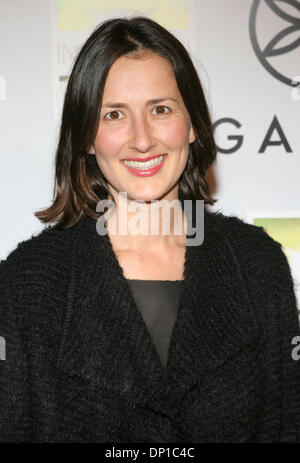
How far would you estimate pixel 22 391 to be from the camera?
4.05ft

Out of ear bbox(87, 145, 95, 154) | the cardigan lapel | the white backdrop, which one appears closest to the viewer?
the cardigan lapel

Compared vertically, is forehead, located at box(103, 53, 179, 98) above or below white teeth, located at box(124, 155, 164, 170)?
above

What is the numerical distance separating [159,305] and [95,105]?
43cm

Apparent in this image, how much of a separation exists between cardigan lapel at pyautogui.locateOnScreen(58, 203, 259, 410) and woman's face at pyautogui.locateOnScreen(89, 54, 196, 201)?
16 centimetres

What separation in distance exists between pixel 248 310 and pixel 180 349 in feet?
0.59

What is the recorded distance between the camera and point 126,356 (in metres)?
1.23

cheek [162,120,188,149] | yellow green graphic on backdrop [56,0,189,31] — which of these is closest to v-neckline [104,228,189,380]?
cheek [162,120,188,149]

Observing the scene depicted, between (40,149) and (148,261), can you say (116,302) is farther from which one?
(40,149)

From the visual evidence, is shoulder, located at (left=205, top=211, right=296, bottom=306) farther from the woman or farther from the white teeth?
the white teeth

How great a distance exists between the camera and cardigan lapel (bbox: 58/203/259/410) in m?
1.21

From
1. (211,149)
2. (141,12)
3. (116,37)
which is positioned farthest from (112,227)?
(141,12)

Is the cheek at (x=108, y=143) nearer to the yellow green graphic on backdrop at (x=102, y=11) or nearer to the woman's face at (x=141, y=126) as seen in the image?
the woman's face at (x=141, y=126)
